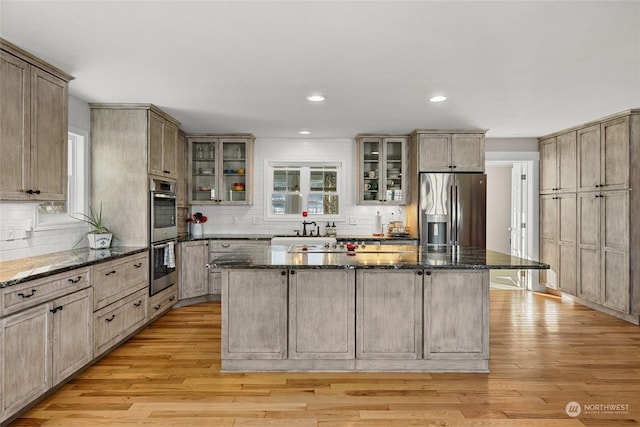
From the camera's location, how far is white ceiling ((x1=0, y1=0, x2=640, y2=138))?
251cm

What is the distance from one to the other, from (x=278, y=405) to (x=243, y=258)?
115 cm

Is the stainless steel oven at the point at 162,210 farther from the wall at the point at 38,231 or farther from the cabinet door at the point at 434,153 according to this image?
the cabinet door at the point at 434,153

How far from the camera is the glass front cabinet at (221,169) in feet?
21.5

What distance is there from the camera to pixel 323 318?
3473mm

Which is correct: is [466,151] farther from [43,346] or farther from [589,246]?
[43,346]

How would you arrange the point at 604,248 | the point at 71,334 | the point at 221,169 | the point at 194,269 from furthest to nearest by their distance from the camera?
1. the point at 221,169
2. the point at 194,269
3. the point at 604,248
4. the point at 71,334

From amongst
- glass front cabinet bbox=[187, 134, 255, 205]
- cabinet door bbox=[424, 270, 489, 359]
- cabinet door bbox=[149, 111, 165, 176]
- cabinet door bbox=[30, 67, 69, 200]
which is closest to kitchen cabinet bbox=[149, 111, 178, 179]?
cabinet door bbox=[149, 111, 165, 176]

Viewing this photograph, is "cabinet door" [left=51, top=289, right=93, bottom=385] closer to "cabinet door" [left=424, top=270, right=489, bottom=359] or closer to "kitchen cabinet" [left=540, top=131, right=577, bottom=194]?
"cabinet door" [left=424, top=270, right=489, bottom=359]

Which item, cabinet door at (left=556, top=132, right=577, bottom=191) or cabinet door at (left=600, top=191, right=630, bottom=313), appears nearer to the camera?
cabinet door at (left=600, top=191, right=630, bottom=313)

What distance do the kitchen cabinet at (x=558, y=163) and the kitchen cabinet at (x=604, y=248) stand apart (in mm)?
437

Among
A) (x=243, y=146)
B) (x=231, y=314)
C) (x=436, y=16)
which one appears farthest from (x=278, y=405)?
(x=243, y=146)

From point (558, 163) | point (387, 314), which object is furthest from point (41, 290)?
point (558, 163)

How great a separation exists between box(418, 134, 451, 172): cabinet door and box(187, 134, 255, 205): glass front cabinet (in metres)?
2.61

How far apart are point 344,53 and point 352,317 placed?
207cm
